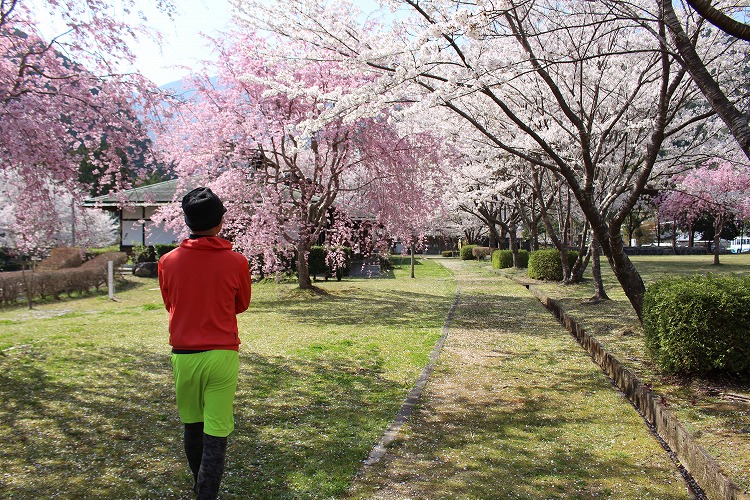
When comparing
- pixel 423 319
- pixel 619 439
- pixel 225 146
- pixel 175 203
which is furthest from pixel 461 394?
pixel 175 203

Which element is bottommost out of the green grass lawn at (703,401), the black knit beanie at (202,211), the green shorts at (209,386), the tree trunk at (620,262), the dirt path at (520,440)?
the dirt path at (520,440)

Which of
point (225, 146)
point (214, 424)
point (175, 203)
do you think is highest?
point (225, 146)

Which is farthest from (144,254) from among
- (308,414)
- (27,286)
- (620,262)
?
(308,414)

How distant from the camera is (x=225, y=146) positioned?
43.1ft

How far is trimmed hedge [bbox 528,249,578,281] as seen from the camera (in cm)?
1814

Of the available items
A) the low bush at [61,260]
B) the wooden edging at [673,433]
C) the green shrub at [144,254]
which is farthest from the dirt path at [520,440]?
the green shrub at [144,254]

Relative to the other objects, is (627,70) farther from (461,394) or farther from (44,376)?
(44,376)

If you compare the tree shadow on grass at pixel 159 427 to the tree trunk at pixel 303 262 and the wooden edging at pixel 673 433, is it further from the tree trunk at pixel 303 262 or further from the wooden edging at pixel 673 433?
the tree trunk at pixel 303 262

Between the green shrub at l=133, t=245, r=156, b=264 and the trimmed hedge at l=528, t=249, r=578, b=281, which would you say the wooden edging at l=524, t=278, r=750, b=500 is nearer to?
the trimmed hedge at l=528, t=249, r=578, b=281

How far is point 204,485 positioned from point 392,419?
209 cm

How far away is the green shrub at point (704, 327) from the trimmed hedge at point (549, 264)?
12960 millimetres

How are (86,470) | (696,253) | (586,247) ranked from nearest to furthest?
(86,470)
(586,247)
(696,253)

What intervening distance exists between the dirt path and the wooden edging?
11cm

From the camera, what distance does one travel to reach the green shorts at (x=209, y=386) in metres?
2.55
